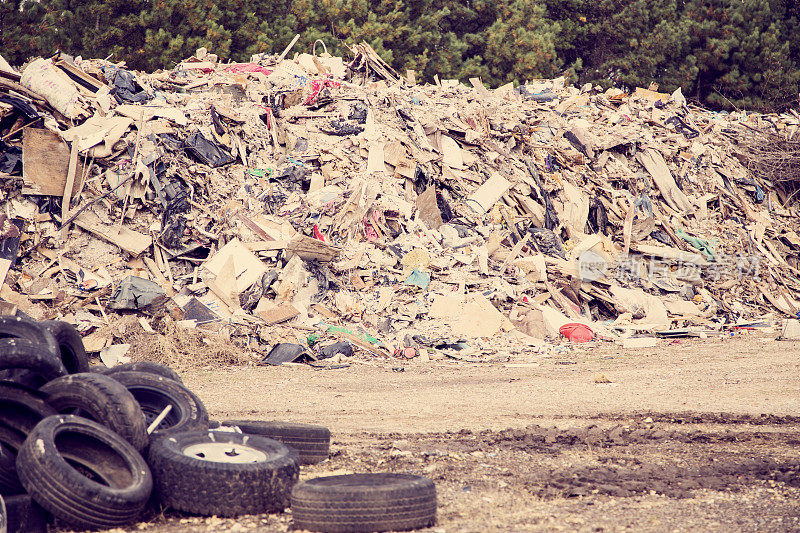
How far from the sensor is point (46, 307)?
10273 mm

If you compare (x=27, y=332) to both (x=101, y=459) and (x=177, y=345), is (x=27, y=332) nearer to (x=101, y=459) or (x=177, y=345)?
(x=101, y=459)

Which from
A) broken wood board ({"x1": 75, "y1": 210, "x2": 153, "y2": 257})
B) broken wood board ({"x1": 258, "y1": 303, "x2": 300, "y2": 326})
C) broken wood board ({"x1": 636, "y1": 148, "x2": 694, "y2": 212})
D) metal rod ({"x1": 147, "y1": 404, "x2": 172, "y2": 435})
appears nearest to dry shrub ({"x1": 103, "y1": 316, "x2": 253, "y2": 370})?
broken wood board ({"x1": 258, "y1": 303, "x2": 300, "y2": 326})

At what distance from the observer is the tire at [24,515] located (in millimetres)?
4125

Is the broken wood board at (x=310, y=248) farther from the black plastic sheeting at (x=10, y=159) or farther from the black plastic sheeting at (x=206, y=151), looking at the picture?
the black plastic sheeting at (x=10, y=159)

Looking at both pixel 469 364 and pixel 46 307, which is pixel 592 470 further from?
pixel 46 307

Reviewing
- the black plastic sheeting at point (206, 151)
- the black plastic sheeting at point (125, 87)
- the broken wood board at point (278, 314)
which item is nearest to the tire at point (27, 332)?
the broken wood board at point (278, 314)

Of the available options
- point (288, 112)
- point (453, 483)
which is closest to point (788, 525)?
point (453, 483)

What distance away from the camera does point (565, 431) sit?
22.0 ft

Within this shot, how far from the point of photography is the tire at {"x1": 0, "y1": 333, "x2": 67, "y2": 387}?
4688mm

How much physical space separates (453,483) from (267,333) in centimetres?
590

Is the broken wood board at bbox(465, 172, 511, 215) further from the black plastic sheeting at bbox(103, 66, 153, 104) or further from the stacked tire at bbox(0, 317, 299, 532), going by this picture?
the stacked tire at bbox(0, 317, 299, 532)

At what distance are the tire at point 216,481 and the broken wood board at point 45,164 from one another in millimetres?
8030

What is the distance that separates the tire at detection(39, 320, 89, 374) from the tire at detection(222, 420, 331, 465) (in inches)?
50.5

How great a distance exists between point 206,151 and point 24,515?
9291 millimetres
